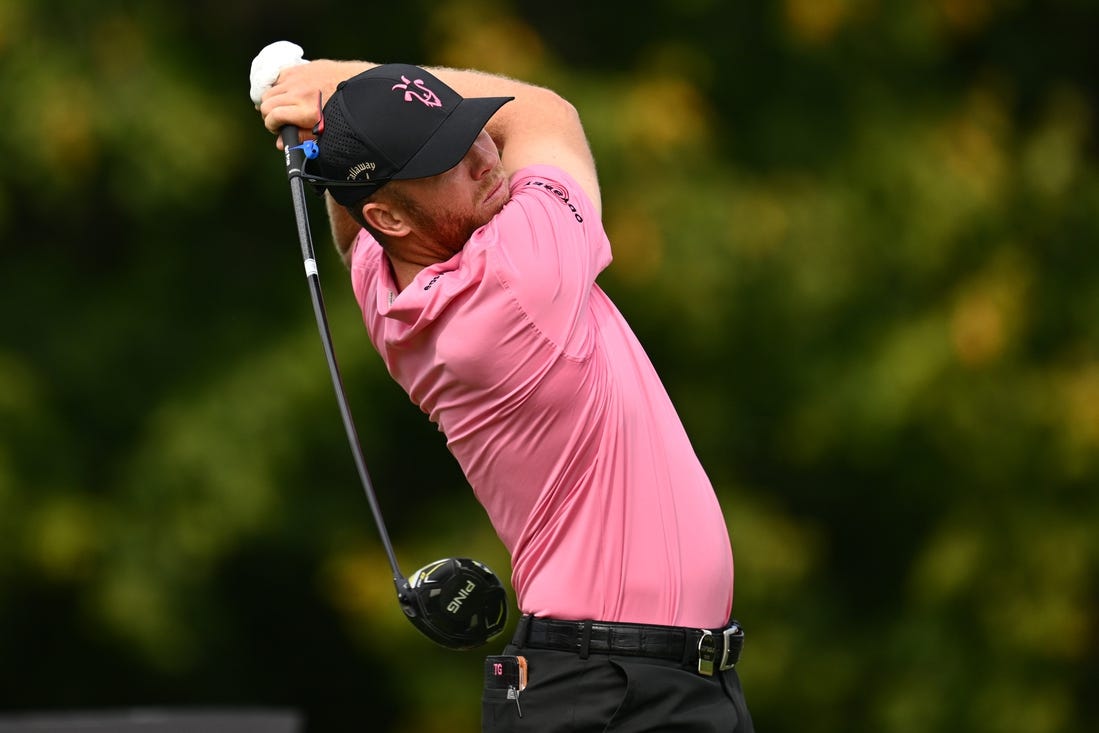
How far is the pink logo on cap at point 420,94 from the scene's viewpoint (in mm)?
3111

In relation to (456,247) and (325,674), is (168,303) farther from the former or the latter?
(456,247)

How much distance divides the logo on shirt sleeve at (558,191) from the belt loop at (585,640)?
2.39 feet

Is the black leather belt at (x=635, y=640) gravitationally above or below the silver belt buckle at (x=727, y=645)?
above

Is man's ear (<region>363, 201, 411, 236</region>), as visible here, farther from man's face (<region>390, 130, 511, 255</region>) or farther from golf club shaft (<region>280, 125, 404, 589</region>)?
golf club shaft (<region>280, 125, 404, 589</region>)

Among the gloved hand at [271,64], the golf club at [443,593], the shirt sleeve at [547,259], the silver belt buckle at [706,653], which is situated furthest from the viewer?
the gloved hand at [271,64]

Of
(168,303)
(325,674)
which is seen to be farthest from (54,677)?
(168,303)

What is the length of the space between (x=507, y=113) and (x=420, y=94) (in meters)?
0.41

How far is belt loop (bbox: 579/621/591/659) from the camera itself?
3.02 metres

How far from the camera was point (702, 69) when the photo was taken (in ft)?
32.6

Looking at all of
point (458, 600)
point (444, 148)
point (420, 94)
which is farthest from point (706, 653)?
point (420, 94)

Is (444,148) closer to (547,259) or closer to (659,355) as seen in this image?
(547,259)

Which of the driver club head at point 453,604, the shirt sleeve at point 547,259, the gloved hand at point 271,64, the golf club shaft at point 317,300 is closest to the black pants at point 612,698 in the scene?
the driver club head at point 453,604

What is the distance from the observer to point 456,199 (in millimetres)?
3111

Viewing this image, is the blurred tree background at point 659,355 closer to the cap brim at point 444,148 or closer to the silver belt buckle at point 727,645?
the silver belt buckle at point 727,645
